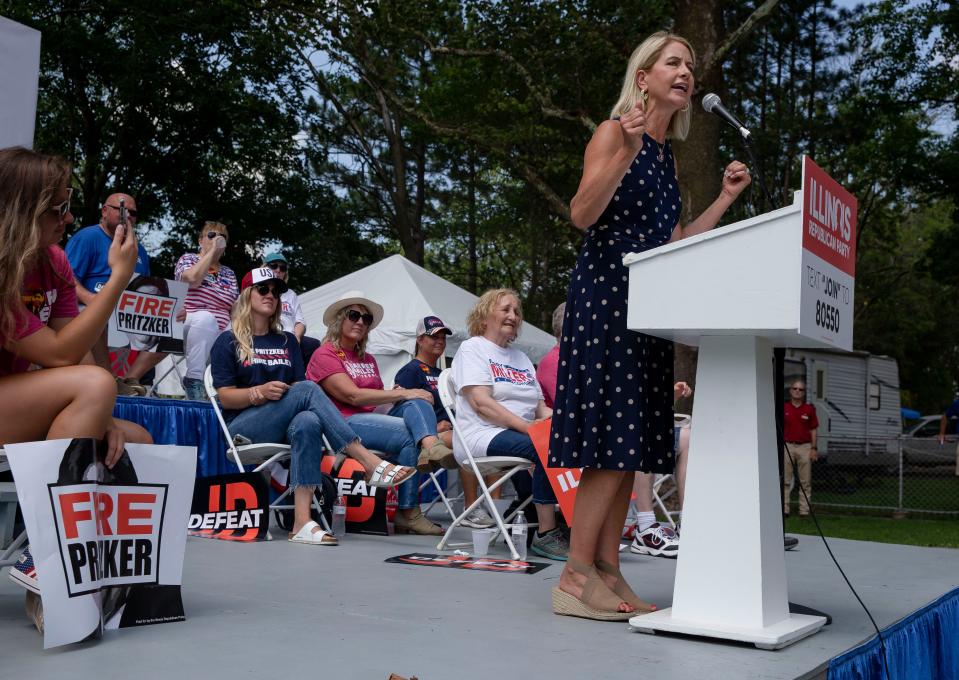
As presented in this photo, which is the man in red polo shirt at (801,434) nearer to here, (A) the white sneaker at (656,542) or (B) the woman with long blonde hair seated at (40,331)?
(A) the white sneaker at (656,542)

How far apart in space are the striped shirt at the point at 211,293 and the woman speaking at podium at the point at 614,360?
196 inches

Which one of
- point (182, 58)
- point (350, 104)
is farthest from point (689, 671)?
point (350, 104)

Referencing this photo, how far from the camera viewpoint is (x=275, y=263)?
285 inches

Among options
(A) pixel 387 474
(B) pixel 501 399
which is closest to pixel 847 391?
(B) pixel 501 399

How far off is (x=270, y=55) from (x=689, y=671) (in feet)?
59.3

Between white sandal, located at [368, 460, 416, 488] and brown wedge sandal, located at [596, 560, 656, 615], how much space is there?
7.02 ft

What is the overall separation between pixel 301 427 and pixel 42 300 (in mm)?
2617

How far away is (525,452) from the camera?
16.1ft

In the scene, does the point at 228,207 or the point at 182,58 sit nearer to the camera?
the point at 182,58

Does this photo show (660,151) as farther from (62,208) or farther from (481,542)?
(481,542)

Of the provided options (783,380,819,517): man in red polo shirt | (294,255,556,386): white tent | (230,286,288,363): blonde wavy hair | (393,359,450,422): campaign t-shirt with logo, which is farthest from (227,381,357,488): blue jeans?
(783,380,819,517): man in red polo shirt

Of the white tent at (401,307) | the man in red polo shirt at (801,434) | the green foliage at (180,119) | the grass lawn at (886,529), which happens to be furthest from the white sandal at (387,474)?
the green foliage at (180,119)

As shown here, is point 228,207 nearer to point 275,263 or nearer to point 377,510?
point 275,263

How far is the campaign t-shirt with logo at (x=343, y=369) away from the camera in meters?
5.91
